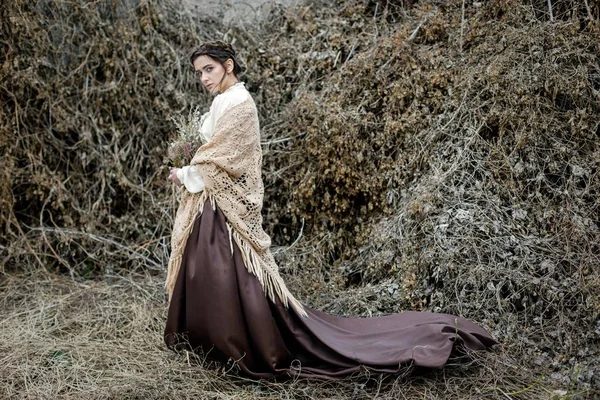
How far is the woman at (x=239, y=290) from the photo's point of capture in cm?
304

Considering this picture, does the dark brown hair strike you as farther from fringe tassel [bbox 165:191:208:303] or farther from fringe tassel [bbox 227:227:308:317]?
fringe tassel [bbox 227:227:308:317]

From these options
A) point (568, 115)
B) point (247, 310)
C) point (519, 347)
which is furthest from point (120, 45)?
point (519, 347)

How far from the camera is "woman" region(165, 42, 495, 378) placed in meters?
3.04

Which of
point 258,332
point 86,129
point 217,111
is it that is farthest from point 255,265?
point 86,129

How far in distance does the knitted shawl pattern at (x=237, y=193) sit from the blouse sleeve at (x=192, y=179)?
0.9 inches

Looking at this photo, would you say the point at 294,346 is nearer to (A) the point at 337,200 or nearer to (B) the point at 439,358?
(B) the point at 439,358

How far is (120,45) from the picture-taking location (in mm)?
4754

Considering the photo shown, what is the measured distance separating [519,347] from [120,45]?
327 cm

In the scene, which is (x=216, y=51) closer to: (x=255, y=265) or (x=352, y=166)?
(x=255, y=265)

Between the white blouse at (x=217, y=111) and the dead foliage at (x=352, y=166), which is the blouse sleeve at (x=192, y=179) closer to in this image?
the white blouse at (x=217, y=111)

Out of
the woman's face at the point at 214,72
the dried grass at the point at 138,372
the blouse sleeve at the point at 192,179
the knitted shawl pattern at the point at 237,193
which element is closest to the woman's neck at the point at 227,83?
the woman's face at the point at 214,72

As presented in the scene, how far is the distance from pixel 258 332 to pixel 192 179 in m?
0.75

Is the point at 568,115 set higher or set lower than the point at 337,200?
higher

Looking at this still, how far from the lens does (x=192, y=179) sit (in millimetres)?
3090
